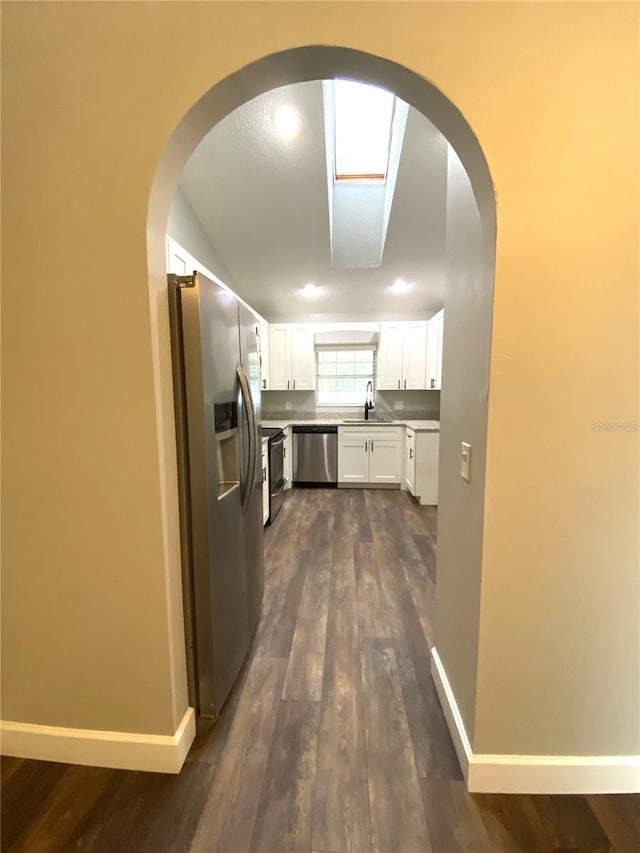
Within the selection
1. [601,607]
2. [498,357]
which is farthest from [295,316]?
[601,607]

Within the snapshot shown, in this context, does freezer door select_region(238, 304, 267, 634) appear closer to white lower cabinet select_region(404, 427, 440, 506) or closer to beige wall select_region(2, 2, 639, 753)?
beige wall select_region(2, 2, 639, 753)

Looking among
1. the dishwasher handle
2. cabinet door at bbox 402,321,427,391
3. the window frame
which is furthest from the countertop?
cabinet door at bbox 402,321,427,391

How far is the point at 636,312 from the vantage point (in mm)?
989

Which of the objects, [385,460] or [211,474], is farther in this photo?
[385,460]

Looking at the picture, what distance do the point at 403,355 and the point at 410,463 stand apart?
1.57 meters

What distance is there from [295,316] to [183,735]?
4977mm

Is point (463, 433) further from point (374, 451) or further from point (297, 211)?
point (374, 451)

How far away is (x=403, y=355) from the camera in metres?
4.92

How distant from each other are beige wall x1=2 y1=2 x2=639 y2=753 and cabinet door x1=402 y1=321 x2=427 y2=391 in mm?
3958

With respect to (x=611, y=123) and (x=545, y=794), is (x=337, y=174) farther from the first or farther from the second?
(x=545, y=794)

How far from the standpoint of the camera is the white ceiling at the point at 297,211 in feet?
8.39

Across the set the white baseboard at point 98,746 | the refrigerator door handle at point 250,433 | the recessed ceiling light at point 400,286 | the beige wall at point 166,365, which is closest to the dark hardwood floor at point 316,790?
the white baseboard at point 98,746

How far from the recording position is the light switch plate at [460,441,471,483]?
1198 mm

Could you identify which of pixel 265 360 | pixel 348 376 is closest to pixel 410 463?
pixel 348 376
